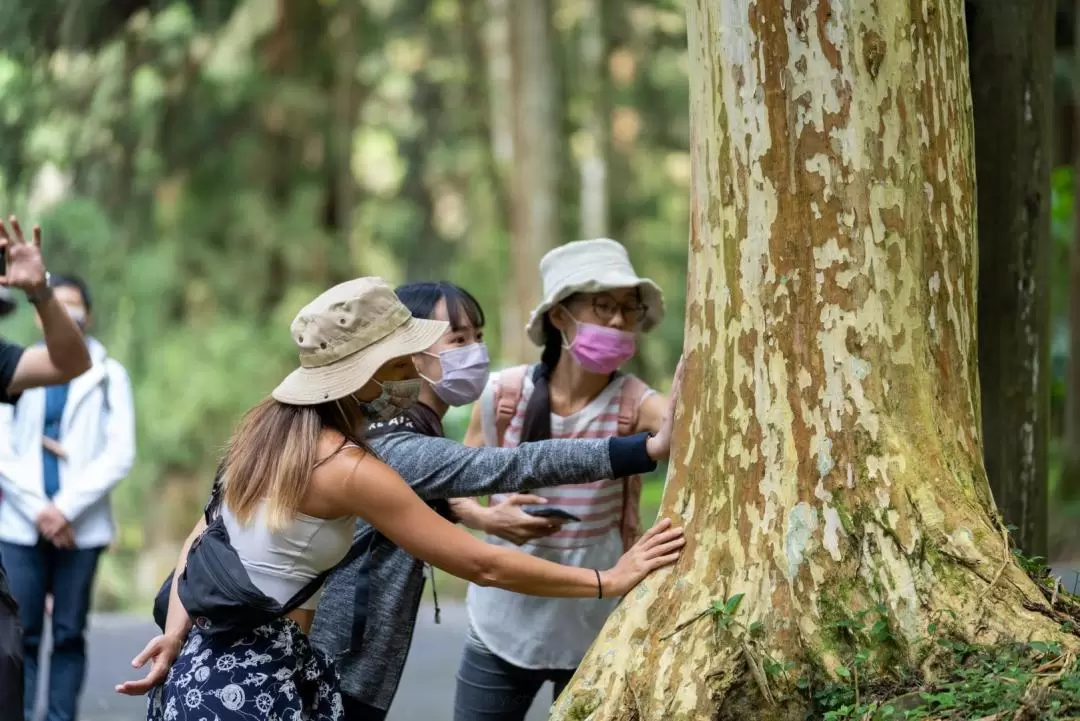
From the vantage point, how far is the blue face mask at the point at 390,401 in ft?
12.8

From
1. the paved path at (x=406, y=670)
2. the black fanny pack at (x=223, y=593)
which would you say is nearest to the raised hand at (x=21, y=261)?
the black fanny pack at (x=223, y=593)

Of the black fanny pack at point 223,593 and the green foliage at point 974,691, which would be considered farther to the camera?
the green foliage at point 974,691

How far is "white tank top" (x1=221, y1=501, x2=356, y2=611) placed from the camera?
3.63 m

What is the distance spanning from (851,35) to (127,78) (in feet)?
50.0

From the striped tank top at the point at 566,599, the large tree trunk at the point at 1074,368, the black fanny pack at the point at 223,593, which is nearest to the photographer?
the black fanny pack at the point at 223,593

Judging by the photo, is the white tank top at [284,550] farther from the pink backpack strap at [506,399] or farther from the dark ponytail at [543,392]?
the pink backpack strap at [506,399]

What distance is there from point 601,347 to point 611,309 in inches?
6.3

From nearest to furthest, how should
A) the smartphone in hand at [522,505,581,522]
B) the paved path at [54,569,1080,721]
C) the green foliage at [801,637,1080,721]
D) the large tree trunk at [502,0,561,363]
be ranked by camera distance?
the green foliage at [801,637,1080,721]
the smartphone in hand at [522,505,581,522]
the paved path at [54,569,1080,721]
the large tree trunk at [502,0,561,363]

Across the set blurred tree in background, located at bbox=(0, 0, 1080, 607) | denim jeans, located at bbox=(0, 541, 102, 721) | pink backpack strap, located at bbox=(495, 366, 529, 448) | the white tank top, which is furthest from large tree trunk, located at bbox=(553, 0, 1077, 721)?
A: blurred tree in background, located at bbox=(0, 0, 1080, 607)

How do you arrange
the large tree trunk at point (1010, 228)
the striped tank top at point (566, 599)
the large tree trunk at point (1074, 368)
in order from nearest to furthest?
the striped tank top at point (566, 599) < the large tree trunk at point (1010, 228) < the large tree trunk at point (1074, 368)

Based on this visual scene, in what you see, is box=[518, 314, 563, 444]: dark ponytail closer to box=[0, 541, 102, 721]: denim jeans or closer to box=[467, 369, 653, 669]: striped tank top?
box=[467, 369, 653, 669]: striped tank top

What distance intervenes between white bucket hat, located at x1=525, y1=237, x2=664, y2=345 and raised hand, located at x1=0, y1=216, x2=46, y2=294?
1667 mm

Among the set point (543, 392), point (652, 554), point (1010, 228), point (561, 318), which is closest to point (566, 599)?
point (652, 554)

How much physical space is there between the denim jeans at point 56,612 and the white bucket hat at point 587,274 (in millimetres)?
3072
